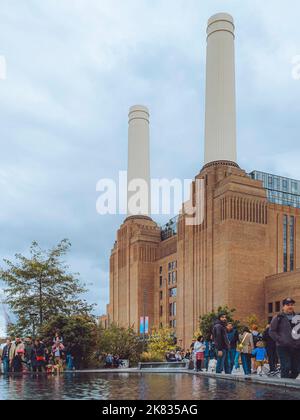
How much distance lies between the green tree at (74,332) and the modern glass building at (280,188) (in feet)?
215

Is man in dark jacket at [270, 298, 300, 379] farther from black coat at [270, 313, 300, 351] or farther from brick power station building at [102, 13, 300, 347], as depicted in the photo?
brick power station building at [102, 13, 300, 347]

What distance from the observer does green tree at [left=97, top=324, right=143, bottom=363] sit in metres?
35.3

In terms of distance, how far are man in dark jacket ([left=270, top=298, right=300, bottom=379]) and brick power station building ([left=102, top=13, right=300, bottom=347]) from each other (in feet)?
Result: 176

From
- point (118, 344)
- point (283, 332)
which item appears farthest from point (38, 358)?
point (283, 332)

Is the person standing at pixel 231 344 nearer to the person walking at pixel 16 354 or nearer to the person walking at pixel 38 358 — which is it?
the person walking at pixel 16 354

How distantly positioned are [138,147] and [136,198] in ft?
29.7

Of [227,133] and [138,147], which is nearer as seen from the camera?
[227,133]

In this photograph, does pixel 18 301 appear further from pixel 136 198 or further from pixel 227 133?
pixel 136 198

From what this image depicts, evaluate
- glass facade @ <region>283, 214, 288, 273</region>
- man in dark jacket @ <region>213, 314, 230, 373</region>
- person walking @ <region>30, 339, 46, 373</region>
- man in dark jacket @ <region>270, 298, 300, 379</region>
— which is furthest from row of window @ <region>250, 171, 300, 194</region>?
man in dark jacket @ <region>270, 298, 300, 379</region>

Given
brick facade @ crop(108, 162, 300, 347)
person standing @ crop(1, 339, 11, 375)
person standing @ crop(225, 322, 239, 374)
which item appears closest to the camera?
person standing @ crop(225, 322, 239, 374)

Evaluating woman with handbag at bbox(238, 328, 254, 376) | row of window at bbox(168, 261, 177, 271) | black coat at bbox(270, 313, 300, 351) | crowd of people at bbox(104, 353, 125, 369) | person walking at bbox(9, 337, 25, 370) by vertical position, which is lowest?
crowd of people at bbox(104, 353, 125, 369)

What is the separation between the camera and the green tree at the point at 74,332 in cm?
3045

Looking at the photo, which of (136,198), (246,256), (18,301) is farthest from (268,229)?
(18,301)
